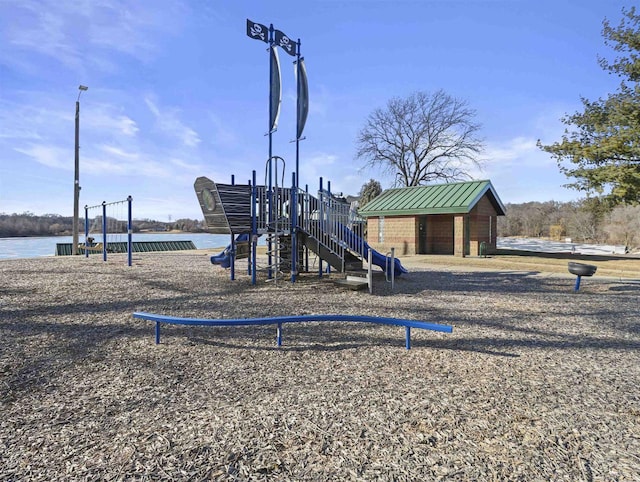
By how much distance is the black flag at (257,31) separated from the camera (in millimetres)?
10773

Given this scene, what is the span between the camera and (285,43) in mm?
11336

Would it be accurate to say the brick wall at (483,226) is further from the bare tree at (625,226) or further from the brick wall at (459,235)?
the bare tree at (625,226)

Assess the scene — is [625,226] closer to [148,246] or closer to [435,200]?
[435,200]

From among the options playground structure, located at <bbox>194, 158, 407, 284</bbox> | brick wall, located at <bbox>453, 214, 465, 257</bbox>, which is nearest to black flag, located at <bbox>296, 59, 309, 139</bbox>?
playground structure, located at <bbox>194, 158, 407, 284</bbox>

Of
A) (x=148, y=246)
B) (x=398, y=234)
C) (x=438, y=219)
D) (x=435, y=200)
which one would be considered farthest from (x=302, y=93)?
(x=148, y=246)

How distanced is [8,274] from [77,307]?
19.6 feet

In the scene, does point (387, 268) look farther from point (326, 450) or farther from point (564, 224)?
point (564, 224)

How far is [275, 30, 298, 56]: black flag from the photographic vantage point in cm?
1117

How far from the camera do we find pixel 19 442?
2.81 metres

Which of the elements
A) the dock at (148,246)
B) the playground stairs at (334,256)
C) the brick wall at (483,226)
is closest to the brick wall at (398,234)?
the brick wall at (483,226)

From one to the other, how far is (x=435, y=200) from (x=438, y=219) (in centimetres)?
140

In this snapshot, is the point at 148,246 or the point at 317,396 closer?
the point at 317,396

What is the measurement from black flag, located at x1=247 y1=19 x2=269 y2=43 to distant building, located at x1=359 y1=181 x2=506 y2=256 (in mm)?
12908

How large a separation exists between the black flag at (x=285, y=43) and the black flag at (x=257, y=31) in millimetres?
312
